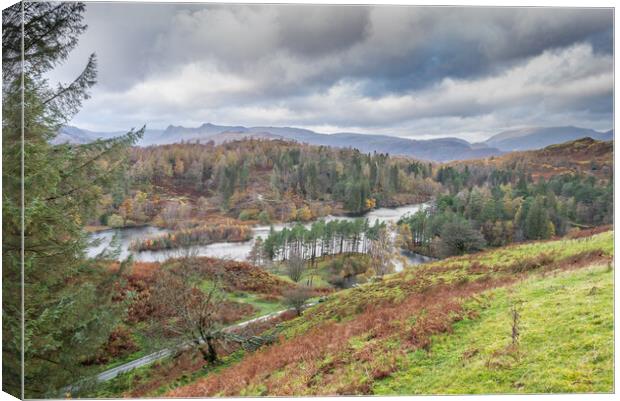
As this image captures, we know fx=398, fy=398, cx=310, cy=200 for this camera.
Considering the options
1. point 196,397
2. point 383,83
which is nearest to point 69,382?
point 196,397

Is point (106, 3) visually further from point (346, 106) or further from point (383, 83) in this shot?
point (383, 83)

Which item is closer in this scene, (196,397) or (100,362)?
(196,397)

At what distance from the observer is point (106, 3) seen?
6262mm

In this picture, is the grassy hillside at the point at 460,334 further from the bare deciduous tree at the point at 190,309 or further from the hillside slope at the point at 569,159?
the hillside slope at the point at 569,159

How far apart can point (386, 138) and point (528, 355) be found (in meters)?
4.15

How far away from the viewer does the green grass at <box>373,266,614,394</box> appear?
5.50 m

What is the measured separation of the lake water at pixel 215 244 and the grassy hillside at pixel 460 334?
0.83 m

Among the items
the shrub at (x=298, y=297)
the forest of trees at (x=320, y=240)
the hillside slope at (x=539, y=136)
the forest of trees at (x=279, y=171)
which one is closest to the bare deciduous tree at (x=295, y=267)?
the forest of trees at (x=320, y=240)

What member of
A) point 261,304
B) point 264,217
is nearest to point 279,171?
Answer: point 264,217

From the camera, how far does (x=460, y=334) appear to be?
6125mm

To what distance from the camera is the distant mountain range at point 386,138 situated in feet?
22.4

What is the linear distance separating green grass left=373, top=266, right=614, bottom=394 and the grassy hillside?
0.6 inches

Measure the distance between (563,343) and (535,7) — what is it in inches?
204

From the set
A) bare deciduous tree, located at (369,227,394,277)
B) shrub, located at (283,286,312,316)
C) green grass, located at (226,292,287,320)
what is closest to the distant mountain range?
bare deciduous tree, located at (369,227,394,277)
